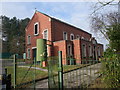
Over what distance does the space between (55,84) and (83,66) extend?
3.98ft

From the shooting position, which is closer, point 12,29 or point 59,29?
point 59,29

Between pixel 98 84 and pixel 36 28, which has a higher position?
pixel 36 28

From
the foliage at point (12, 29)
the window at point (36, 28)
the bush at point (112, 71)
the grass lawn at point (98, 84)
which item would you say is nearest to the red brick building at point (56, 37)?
the window at point (36, 28)

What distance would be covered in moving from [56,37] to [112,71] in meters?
17.6

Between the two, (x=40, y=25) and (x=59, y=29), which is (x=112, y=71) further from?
(x=40, y=25)

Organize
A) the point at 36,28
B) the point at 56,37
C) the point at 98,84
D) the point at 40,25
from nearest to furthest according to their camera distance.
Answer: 1. the point at 98,84
2. the point at 56,37
3. the point at 40,25
4. the point at 36,28

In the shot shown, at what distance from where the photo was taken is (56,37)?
2172 cm

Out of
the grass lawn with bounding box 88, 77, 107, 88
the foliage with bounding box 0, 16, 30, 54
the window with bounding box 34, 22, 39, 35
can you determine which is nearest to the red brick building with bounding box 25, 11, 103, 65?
the window with bounding box 34, 22, 39, 35

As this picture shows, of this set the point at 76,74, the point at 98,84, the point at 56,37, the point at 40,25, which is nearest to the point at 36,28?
the point at 40,25

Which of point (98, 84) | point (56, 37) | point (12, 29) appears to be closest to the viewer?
point (98, 84)

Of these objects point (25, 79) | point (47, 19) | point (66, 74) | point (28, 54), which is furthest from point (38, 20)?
point (66, 74)

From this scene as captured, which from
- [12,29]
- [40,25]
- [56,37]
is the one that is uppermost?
[12,29]

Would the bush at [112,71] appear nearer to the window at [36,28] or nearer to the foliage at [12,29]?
the window at [36,28]

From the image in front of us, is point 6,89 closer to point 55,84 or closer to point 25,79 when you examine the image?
point 25,79
